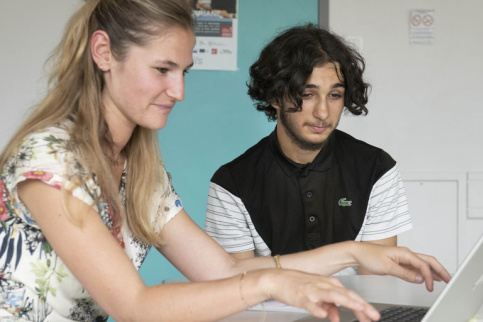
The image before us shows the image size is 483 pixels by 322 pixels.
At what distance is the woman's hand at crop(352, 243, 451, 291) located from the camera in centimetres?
136

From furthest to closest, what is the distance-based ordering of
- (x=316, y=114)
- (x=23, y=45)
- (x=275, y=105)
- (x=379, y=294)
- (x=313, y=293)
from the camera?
(x=23, y=45) < (x=275, y=105) < (x=316, y=114) < (x=379, y=294) < (x=313, y=293)

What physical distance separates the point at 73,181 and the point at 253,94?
130 cm

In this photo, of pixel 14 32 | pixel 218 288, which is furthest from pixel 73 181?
pixel 14 32

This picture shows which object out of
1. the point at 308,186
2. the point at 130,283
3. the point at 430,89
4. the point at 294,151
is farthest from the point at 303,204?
the point at 430,89

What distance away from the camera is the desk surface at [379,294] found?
4.30 ft

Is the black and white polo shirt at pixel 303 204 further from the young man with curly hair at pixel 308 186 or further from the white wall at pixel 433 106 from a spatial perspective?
the white wall at pixel 433 106

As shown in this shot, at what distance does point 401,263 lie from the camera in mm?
1412

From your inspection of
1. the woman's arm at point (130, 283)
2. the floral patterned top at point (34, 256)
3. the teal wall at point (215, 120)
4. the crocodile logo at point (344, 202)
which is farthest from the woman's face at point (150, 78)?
the teal wall at point (215, 120)

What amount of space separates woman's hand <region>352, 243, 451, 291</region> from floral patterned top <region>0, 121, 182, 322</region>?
0.55m

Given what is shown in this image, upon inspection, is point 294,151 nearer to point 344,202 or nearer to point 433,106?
point 344,202

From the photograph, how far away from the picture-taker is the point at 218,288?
1.05 meters

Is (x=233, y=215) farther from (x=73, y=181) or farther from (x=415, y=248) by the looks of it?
(x=415, y=248)

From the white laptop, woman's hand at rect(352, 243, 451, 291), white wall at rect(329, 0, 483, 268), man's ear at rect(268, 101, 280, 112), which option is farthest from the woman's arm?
white wall at rect(329, 0, 483, 268)

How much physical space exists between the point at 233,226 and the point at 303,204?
0.71 ft
